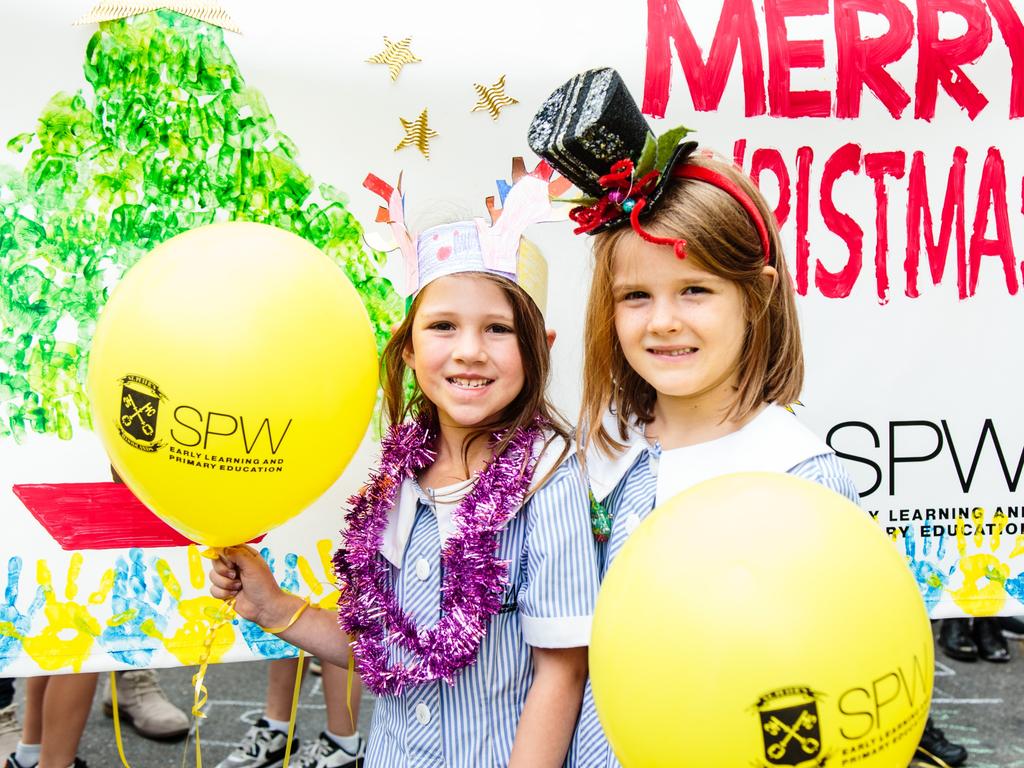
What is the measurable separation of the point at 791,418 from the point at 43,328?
1565mm

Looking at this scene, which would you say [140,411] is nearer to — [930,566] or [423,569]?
[423,569]

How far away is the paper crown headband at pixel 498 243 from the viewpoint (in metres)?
1.57

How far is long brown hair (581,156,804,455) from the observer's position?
142 cm

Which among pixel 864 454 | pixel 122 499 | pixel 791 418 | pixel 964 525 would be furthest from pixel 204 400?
pixel 964 525

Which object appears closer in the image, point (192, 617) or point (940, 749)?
point (192, 617)

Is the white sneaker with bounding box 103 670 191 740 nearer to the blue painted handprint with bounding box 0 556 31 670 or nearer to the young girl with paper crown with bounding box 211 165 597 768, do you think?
the blue painted handprint with bounding box 0 556 31 670

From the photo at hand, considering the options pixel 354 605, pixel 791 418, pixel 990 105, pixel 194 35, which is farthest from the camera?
pixel 990 105

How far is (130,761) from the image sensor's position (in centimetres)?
279

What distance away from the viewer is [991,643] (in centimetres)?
355

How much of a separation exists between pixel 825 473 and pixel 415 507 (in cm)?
66

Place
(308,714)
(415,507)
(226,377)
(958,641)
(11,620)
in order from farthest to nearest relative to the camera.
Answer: (958,641) < (308,714) < (11,620) < (415,507) < (226,377)

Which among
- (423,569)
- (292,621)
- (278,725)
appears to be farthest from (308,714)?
(423,569)

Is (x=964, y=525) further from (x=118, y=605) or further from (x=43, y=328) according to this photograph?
(x=43, y=328)

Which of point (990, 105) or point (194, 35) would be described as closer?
point (194, 35)
